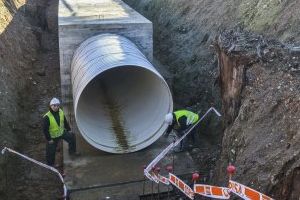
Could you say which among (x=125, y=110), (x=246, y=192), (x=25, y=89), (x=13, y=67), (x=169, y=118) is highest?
(x=246, y=192)

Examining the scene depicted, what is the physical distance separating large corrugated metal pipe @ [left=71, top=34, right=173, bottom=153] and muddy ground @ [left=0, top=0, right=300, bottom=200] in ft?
4.23

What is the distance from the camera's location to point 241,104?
7.65m

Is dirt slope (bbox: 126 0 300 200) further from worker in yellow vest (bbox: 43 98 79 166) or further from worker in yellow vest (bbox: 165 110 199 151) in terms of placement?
worker in yellow vest (bbox: 43 98 79 166)

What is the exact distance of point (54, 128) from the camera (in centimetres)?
888

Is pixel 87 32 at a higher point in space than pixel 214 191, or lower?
higher

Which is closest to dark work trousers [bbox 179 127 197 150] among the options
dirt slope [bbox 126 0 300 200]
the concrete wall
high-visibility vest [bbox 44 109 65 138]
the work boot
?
dirt slope [bbox 126 0 300 200]

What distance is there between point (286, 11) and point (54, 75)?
27.1 feet

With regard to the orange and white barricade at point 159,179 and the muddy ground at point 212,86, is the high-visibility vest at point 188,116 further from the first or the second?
the orange and white barricade at point 159,179

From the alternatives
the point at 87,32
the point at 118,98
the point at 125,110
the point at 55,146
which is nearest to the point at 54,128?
the point at 55,146

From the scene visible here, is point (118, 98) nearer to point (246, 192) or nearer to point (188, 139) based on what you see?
point (188, 139)

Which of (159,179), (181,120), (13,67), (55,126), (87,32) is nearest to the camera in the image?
(159,179)

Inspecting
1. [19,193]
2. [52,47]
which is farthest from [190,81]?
[52,47]

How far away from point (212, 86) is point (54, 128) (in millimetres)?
4236

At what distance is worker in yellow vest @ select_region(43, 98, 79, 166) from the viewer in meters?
8.69
